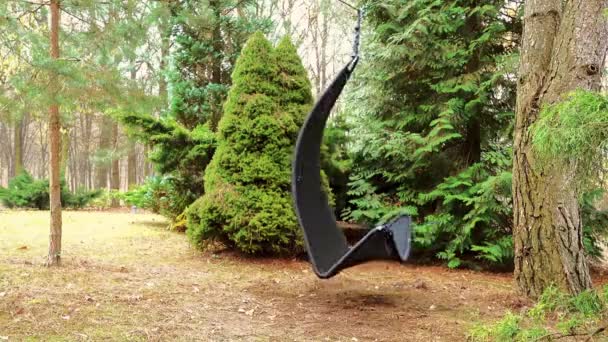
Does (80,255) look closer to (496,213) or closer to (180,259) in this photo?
(180,259)

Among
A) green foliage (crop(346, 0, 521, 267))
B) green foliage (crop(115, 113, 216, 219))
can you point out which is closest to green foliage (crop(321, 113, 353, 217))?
green foliage (crop(346, 0, 521, 267))

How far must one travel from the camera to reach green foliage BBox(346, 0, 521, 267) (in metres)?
5.45

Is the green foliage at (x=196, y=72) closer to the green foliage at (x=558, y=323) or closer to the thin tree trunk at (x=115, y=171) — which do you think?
the green foliage at (x=558, y=323)

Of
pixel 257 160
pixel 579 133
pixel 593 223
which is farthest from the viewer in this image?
pixel 257 160

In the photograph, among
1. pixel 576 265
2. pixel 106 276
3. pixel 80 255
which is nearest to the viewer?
pixel 576 265

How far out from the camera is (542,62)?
141 inches

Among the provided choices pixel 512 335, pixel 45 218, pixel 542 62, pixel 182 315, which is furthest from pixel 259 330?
pixel 45 218

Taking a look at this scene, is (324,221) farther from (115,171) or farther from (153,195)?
(115,171)

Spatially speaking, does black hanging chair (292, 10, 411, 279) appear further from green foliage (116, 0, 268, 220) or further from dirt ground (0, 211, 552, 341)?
green foliage (116, 0, 268, 220)

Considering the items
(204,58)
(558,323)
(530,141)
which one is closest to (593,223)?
(530,141)

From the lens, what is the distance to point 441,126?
5418mm

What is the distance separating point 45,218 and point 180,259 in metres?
4.51

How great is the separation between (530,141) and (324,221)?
180 centimetres

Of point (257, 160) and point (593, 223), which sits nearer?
point (593, 223)
